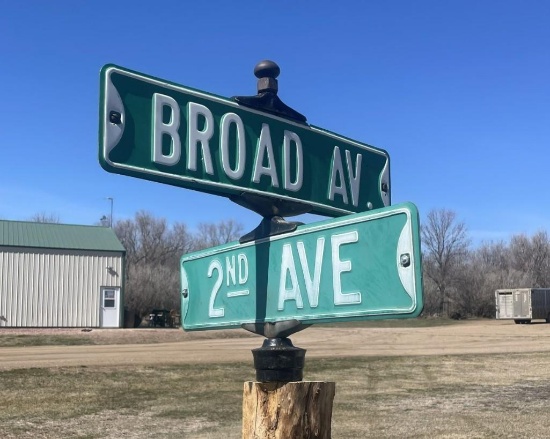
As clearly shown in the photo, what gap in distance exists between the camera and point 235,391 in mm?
14320

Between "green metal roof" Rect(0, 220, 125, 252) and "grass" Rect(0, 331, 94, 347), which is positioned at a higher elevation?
"green metal roof" Rect(0, 220, 125, 252)

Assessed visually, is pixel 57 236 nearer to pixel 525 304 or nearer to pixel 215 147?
pixel 525 304

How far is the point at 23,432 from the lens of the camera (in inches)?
403

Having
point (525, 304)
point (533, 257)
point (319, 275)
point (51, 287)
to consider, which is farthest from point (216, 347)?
point (533, 257)

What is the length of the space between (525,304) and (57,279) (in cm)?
2946

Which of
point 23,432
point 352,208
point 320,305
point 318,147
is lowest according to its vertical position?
point 23,432

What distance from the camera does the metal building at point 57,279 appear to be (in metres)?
33.8

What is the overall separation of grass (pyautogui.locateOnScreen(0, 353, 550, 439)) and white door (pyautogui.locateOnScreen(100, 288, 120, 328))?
1864 centimetres

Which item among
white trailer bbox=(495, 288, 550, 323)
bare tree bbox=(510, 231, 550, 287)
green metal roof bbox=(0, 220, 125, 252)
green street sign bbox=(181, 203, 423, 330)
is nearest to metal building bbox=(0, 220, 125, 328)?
green metal roof bbox=(0, 220, 125, 252)

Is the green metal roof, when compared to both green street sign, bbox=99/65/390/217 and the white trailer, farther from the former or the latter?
green street sign, bbox=99/65/390/217

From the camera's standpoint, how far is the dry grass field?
34.4 ft

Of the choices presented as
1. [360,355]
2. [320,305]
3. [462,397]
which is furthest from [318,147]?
[360,355]

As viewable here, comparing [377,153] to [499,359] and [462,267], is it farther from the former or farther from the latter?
[462,267]

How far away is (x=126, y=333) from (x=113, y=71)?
A: 1162 inches
